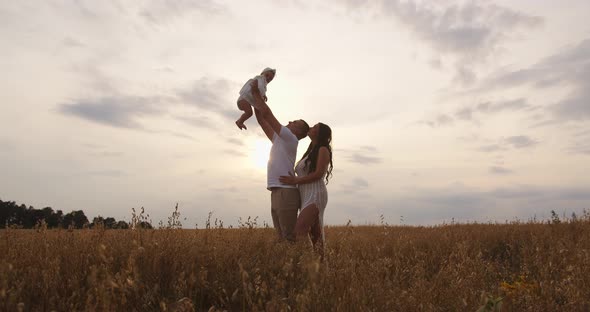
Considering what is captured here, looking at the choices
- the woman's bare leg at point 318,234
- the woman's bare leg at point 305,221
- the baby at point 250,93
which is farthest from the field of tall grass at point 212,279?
the baby at point 250,93

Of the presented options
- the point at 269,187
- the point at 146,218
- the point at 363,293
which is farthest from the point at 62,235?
the point at 363,293

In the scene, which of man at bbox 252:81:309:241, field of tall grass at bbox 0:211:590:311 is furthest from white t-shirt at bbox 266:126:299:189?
field of tall grass at bbox 0:211:590:311

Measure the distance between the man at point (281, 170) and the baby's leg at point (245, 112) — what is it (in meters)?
0.15

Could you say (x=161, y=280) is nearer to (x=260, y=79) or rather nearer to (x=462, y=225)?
(x=260, y=79)

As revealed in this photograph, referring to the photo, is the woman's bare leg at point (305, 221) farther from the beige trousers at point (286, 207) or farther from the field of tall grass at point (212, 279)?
the field of tall grass at point (212, 279)

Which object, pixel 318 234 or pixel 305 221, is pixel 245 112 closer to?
pixel 305 221

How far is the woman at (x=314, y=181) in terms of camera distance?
5332 mm

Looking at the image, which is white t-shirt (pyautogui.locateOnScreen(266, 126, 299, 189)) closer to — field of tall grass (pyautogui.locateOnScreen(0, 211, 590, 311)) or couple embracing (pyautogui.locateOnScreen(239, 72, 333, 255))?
couple embracing (pyautogui.locateOnScreen(239, 72, 333, 255))

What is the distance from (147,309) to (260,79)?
9.00 ft

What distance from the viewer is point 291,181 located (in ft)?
17.4

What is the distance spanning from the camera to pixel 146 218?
4863 millimetres

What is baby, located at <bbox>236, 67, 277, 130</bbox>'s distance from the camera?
527cm

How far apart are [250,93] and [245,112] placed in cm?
44

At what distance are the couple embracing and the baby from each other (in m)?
0.05
